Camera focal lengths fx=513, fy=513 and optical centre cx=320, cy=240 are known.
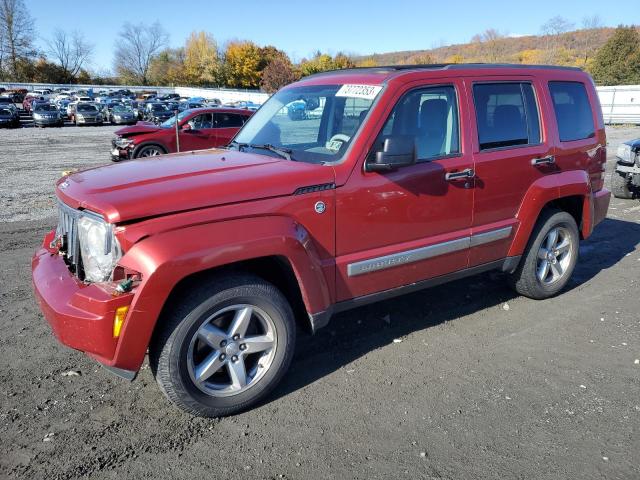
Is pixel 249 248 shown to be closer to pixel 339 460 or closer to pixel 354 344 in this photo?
pixel 339 460

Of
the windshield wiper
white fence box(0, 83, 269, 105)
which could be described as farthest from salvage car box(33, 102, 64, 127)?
the windshield wiper

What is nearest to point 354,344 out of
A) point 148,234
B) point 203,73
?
point 148,234

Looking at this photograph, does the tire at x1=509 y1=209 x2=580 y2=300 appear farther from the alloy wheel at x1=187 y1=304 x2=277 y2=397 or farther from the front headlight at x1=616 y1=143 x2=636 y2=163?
the front headlight at x1=616 y1=143 x2=636 y2=163

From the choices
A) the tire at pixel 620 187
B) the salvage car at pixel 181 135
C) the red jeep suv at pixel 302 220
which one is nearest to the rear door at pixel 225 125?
the salvage car at pixel 181 135

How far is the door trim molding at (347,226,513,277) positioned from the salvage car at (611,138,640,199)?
20.0ft

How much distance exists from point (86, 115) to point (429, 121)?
3463cm

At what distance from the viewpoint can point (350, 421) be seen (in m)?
3.09

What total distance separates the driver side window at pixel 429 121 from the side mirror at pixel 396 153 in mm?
251

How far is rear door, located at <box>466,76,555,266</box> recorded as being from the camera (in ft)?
13.2

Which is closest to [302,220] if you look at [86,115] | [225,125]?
[225,125]

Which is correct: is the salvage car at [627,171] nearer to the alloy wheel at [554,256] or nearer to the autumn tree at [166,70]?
the alloy wheel at [554,256]

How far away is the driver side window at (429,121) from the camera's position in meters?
3.64

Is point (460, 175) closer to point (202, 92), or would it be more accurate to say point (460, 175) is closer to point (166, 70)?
point (202, 92)

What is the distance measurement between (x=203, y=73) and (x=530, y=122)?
3805 inches
